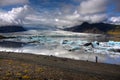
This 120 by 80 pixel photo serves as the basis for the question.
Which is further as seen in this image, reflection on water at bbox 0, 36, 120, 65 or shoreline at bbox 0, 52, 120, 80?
reflection on water at bbox 0, 36, 120, 65

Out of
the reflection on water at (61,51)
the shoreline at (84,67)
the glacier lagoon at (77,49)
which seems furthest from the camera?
the glacier lagoon at (77,49)

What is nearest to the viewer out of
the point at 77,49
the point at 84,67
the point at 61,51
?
the point at 84,67

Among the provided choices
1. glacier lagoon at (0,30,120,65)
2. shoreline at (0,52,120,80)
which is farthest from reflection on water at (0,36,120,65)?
shoreline at (0,52,120,80)

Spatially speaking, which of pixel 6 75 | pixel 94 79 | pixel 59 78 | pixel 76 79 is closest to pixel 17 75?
pixel 6 75

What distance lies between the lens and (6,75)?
10.5 metres

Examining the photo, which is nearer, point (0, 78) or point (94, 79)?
point (0, 78)

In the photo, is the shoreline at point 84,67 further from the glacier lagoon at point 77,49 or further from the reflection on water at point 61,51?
the reflection on water at point 61,51

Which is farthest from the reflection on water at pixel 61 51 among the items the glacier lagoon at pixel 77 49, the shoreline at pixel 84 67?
the shoreline at pixel 84 67

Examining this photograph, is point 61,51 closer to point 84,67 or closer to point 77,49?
point 77,49

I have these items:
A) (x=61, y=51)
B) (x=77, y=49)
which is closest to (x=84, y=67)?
(x=61, y=51)

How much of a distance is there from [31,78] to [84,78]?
3.71 meters

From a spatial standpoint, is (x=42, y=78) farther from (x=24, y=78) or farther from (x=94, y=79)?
(x=94, y=79)

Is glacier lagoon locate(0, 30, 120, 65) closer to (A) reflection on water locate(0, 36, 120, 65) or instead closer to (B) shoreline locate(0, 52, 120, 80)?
(A) reflection on water locate(0, 36, 120, 65)

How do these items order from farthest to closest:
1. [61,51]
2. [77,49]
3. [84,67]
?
[77,49], [61,51], [84,67]
